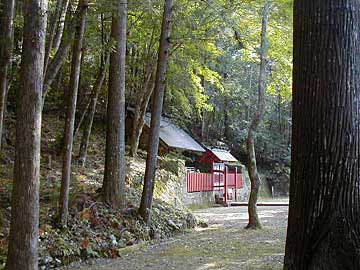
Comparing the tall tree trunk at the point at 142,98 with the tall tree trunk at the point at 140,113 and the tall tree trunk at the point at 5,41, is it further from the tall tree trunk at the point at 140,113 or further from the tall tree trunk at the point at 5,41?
the tall tree trunk at the point at 5,41

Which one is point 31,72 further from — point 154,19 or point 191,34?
point 154,19

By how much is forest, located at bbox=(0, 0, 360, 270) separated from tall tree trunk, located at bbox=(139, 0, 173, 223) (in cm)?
3

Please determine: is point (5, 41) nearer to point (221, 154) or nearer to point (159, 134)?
point (159, 134)

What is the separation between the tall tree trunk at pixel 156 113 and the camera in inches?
436

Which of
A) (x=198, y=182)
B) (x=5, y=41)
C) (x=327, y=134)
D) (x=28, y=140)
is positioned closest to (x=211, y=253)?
(x=28, y=140)

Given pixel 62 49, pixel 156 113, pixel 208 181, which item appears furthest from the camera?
pixel 208 181

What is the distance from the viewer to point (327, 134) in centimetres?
312

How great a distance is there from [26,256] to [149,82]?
45.5 ft

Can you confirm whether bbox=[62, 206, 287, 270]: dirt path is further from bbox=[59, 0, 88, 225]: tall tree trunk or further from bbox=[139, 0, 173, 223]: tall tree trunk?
bbox=[59, 0, 88, 225]: tall tree trunk

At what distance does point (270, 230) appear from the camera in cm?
1238

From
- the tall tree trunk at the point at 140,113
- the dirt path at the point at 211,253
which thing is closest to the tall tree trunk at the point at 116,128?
the dirt path at the point at 211,253

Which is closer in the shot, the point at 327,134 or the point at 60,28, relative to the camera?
the point at 327,134

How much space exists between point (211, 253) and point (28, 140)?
440 cm

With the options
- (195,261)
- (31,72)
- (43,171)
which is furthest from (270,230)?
(31,72)
